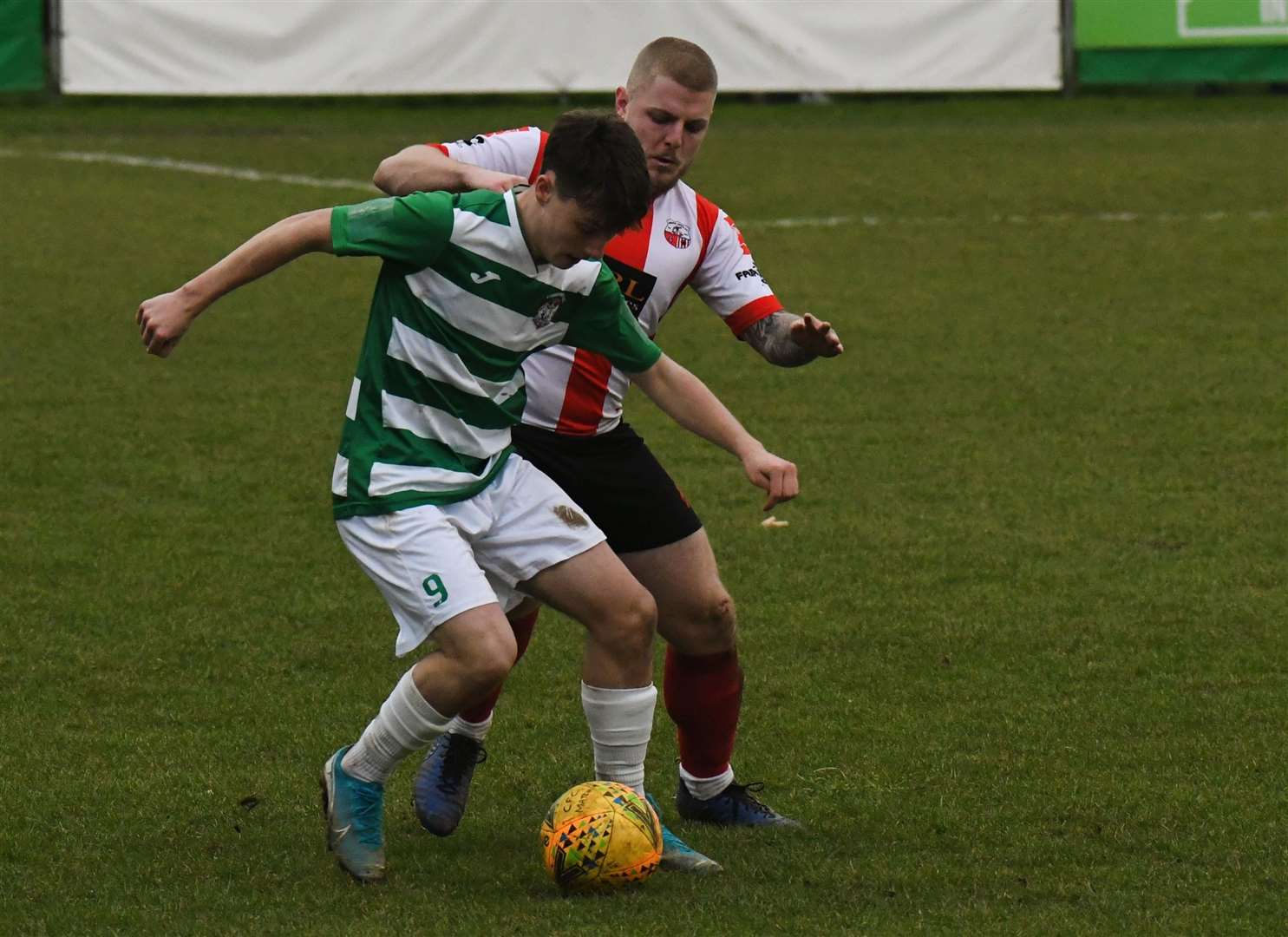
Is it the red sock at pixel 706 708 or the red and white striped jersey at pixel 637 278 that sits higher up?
the red and white striped jersey at pixel 637 278

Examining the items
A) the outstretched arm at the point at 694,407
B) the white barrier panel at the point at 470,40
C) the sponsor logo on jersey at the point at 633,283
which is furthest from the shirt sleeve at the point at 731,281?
the white barrier panel at the point at 470,40

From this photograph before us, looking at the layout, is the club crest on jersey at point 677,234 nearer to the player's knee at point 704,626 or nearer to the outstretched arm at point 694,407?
the outstretched arm at point 694,407

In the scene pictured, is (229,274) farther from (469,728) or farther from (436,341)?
(469,728)

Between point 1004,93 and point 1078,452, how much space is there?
1180 centimetres

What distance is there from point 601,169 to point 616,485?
3.41 ft

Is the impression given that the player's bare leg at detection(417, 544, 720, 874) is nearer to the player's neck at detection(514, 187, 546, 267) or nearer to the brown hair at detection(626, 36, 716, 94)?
the player's neck at detection(514, 187, 546, 267)

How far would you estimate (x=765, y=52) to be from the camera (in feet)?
63.7

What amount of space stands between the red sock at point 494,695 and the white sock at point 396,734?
318 millimetres

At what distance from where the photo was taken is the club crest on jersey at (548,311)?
4.55 m

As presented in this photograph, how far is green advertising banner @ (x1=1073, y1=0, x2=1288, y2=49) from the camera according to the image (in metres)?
19.8

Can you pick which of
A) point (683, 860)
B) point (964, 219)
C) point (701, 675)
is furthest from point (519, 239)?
point (964, 219)

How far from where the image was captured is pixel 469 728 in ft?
17.0

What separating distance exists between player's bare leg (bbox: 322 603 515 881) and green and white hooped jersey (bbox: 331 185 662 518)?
0.32 meters

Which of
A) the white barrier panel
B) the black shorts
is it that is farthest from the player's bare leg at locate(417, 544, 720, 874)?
the white barrier panel
